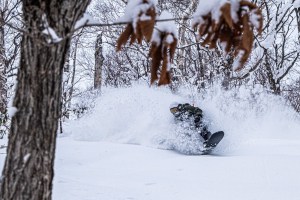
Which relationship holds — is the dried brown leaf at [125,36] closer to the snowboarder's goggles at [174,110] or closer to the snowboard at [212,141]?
the snowboard at [212,141]

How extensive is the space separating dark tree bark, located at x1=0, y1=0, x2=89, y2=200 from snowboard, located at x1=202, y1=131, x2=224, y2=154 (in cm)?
505

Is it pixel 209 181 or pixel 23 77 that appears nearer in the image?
pixel 23 77

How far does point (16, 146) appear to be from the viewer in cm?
174

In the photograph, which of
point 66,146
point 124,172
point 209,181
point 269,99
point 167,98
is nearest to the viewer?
point 209,181

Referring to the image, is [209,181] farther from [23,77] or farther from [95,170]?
[23,77]

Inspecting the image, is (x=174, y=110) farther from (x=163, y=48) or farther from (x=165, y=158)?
(x=163, y=48)

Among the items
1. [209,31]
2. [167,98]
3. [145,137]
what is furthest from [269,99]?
[209,31]

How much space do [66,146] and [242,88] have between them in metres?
6.64

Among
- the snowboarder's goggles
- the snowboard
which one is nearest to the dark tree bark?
the snowboard

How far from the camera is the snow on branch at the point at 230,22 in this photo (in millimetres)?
1558

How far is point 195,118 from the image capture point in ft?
22.7

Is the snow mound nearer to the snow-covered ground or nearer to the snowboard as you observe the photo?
the snow-covered ground

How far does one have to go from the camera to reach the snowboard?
6609mm

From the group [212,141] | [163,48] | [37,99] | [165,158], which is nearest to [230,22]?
[163,48]
